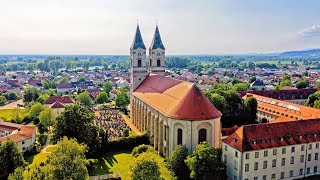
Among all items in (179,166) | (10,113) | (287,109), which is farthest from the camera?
(10,113)

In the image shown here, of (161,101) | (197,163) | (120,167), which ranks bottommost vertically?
(120,167)

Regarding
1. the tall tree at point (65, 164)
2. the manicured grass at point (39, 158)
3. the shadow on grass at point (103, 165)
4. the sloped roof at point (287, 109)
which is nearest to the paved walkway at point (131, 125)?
the shadow on grass at point (103, 165)

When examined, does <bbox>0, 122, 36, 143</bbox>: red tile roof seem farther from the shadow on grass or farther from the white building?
the white building

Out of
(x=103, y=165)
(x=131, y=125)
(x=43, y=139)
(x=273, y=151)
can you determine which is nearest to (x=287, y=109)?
(x=273, y=151)

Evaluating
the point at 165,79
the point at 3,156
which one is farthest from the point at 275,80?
the point at 3,156

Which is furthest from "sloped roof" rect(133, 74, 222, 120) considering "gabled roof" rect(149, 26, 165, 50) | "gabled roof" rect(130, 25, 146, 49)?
"gabled roof" rect(130, 25, 146, 49)

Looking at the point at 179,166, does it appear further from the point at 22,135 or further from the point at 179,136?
the point at 22,135

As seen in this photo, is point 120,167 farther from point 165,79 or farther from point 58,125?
point 165,79
